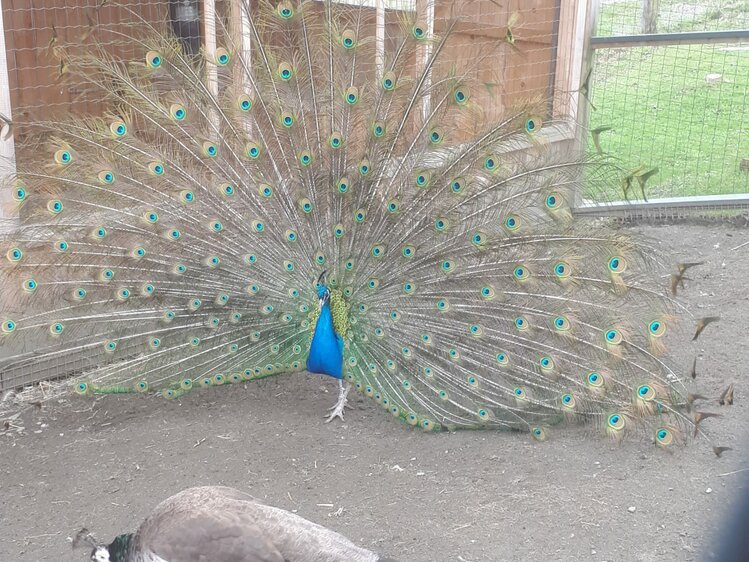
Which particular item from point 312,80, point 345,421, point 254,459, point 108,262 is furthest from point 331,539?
point 312,80

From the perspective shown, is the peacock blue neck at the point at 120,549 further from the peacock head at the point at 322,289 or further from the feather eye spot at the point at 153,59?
the feather eye spot at the point at 153,59

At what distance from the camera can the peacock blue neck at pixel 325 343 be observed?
4555 mm

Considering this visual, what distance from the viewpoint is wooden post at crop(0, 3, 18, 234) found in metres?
4.56

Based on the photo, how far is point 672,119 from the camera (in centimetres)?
891

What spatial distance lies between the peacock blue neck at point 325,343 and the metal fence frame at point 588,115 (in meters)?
2.97

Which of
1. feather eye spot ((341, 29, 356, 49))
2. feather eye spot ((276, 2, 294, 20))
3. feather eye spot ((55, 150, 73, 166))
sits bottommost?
feather eye spot ((55, 150, 73, 166))

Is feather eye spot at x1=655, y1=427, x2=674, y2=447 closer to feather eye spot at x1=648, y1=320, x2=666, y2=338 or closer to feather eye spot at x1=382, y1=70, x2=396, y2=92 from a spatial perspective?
feather eye spot at x1=648, y1=320, x2=666, y2=338

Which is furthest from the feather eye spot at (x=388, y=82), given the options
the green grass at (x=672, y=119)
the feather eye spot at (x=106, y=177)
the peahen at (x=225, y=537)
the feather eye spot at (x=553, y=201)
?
the green grass at (x=672, y=119)

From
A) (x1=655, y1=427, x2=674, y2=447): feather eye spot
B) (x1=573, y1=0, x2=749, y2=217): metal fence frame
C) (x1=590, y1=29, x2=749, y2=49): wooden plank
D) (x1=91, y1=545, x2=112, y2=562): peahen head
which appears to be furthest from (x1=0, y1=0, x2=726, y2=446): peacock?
(x1=590, y1=29, x2=749, y2=49): wooden plank

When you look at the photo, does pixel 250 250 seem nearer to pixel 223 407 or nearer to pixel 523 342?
pixel 223 407

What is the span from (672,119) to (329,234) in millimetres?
5585

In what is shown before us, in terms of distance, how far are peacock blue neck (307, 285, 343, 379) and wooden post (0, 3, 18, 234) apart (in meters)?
1.68

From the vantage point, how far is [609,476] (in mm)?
4152

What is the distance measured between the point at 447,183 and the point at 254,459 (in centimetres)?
168
